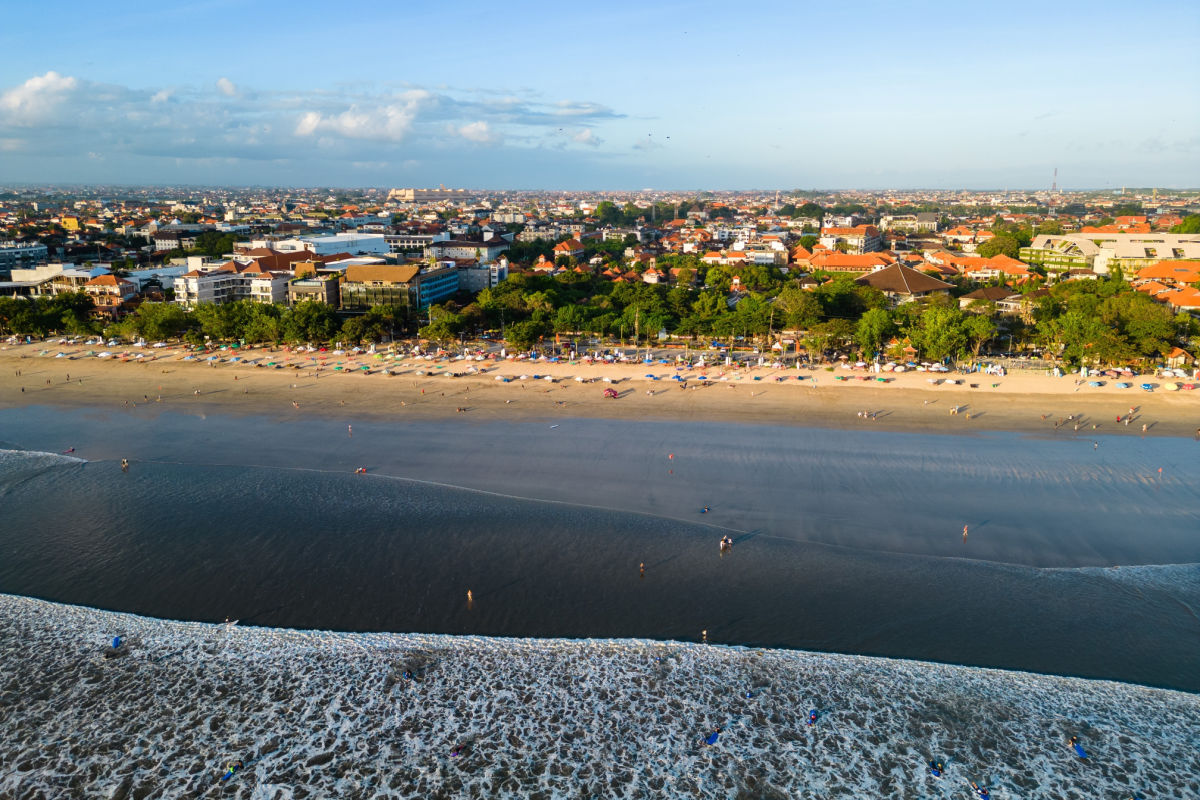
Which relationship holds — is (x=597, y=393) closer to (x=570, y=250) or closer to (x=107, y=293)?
(x=107, y=293)

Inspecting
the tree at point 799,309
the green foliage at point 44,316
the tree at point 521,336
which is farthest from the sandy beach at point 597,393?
the tree at point 799,309

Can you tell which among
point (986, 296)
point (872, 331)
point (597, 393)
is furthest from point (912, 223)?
point (597, 393)

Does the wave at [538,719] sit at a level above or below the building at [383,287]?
below

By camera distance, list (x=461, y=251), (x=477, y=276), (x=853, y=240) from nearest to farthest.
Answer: (x=477, y=276), (x=461, y=251), (x=853, y=240)

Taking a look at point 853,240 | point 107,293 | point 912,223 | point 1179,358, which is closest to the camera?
point 1179,358

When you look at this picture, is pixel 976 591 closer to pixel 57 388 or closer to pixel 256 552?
pixel 256 552

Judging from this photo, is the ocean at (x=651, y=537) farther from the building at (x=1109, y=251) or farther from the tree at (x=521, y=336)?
the building at (x=1109, y=251)
